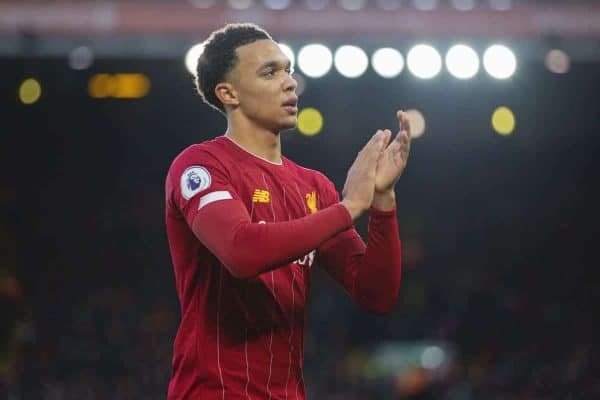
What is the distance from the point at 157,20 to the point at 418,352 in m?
6.23

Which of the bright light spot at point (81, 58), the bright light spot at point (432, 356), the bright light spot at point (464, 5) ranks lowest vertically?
the bright light spot at point (432, 356)

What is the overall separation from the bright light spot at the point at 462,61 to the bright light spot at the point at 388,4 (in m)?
0.78

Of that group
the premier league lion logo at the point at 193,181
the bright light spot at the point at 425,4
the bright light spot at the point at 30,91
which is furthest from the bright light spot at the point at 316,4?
the premier league lion logo at the point at 193,181

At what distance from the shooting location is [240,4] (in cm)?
1117

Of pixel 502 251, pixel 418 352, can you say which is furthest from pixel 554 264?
pixel 418 352

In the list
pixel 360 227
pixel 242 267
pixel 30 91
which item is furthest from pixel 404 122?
pixel 360 227

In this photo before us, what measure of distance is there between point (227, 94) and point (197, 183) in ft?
1.50

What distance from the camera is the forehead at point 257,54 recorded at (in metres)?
3.25

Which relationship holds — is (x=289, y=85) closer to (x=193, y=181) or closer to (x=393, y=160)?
(x=393, y=160)

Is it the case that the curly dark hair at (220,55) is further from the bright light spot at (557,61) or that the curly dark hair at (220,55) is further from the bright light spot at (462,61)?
the bright light spot at (557,61)

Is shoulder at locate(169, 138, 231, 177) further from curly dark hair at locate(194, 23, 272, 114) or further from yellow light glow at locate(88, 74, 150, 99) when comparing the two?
yellow light glow at locate(88, 74, 150, 99)

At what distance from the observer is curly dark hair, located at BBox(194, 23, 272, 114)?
329cm

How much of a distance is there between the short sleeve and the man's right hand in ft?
1.09

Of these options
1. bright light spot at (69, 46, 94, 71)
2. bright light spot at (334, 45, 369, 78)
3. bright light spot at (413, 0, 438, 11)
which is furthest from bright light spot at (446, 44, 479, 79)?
bright light spot at (69, 46, 94, 71)
